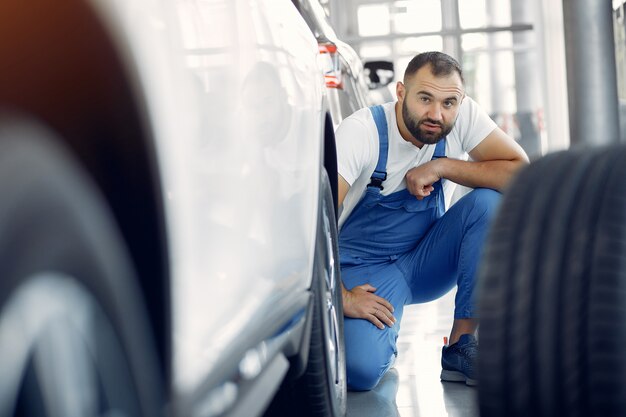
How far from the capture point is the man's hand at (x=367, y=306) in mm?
3379

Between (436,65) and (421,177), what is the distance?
0.41 m

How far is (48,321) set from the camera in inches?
33.4

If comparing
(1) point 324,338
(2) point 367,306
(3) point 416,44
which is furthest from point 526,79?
(1) point 324,338

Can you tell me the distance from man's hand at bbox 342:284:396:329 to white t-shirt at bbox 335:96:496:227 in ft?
0.93

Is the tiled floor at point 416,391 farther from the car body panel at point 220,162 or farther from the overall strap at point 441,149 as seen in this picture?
the car body panel at point 220,162

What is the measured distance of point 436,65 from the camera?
3516mm

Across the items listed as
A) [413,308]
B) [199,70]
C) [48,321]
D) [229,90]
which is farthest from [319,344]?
[413,308]

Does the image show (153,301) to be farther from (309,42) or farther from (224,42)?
(309,42)

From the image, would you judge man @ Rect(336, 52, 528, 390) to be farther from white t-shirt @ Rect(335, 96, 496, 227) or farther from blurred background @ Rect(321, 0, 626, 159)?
blurred background @ Rect(321, 0, 626, 159)

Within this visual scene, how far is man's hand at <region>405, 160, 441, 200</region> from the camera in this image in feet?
11.2

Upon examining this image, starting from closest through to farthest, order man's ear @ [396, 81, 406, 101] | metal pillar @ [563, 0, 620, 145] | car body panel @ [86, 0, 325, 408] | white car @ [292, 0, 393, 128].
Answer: car body panel @ [86, 0, 325, 408] < white car @ [292, 0, 393, 128] < man's ear @ [396, 81, 406, 101] < metal pillar @ [563, 0, 620, 145]

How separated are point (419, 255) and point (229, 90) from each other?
94.9 inches

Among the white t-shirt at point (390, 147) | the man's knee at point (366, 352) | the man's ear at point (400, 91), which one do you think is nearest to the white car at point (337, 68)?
the white t-shirt at point (390, 147)

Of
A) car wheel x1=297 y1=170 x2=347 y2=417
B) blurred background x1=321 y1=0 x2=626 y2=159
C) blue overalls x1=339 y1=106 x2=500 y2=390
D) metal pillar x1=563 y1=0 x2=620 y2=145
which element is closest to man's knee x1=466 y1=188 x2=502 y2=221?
blue overalls x1=339 y1=106 x2=500 y2=390
